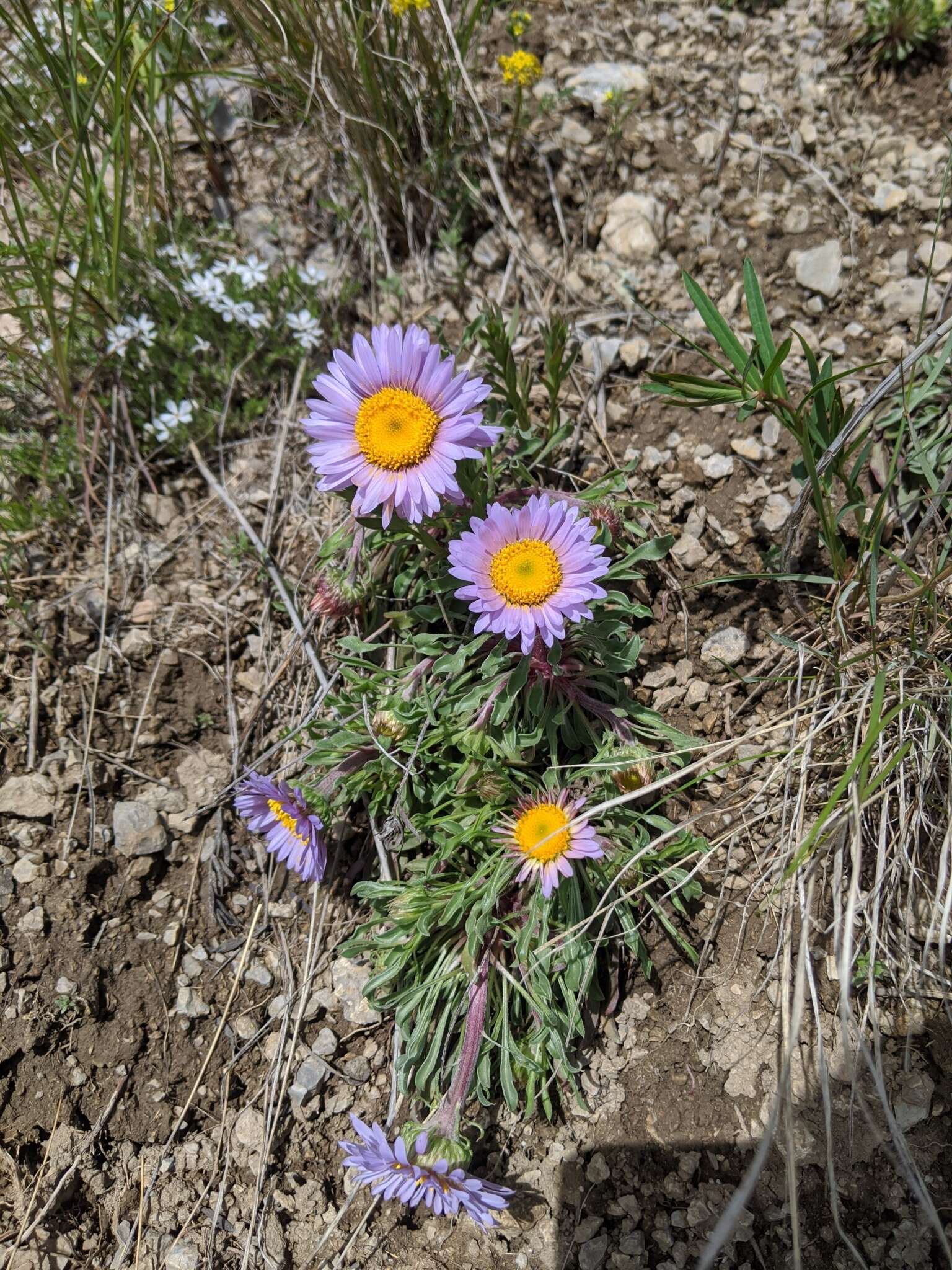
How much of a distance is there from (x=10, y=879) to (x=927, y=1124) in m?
2.36

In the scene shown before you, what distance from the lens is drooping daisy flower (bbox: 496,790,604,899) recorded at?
2105 millimetres

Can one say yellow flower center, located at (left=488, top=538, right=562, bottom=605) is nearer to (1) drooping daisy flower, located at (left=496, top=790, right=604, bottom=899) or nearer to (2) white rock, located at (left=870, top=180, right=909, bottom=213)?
(1) drooping daisy flower, located at (left=496, top=790, right=604, bottom=899)

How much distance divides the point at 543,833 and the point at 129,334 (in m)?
2.12

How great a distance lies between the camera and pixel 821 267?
2.85 metres

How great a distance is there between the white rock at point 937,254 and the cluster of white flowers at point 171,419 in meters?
2.34

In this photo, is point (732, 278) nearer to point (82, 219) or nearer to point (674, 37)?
point (674, 37)

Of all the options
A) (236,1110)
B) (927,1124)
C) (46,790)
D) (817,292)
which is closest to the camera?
(927,1124)

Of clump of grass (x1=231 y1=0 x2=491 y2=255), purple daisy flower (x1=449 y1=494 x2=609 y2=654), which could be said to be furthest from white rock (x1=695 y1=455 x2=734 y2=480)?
clump of grass (x1=231 y1=0 x2=491 y2=255)

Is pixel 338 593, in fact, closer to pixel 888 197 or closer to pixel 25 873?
pixel 25 873

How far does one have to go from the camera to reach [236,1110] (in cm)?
237

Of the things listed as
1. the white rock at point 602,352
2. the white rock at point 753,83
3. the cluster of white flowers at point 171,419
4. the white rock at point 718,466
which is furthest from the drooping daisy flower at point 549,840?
the white rock at point 753,83

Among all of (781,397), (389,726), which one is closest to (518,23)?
(781,397)

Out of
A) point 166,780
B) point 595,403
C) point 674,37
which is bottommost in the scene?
point 166,780

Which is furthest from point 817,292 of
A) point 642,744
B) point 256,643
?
point 256,643
